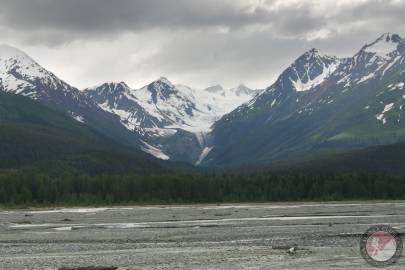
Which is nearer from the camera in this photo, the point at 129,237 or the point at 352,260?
the point at 352,260

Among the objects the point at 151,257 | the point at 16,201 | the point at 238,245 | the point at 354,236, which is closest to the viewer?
the point at 151,257

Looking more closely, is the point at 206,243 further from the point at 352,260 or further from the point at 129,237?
the point at 352,260

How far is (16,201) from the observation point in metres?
185

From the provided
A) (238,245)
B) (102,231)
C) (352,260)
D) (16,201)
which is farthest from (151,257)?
(16,201)

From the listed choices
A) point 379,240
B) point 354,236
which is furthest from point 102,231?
point 379,240

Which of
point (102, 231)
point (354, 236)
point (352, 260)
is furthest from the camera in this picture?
point (102, 231)

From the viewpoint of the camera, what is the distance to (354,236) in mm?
63625

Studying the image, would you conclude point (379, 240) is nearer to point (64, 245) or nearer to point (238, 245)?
point (238, 245)

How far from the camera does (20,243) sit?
67.6 meters

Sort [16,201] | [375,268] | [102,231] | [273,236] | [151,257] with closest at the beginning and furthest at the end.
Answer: [375,268] < [151,257] < [273,236] < [102,231] < [16,201]

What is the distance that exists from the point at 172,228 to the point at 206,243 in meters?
23.1

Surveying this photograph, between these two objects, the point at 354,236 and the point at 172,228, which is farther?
the point at 172,228

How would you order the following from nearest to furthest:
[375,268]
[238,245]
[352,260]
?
1. [375,268]
2. [352,260]
3. [238,245]

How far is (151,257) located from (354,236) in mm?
20658
